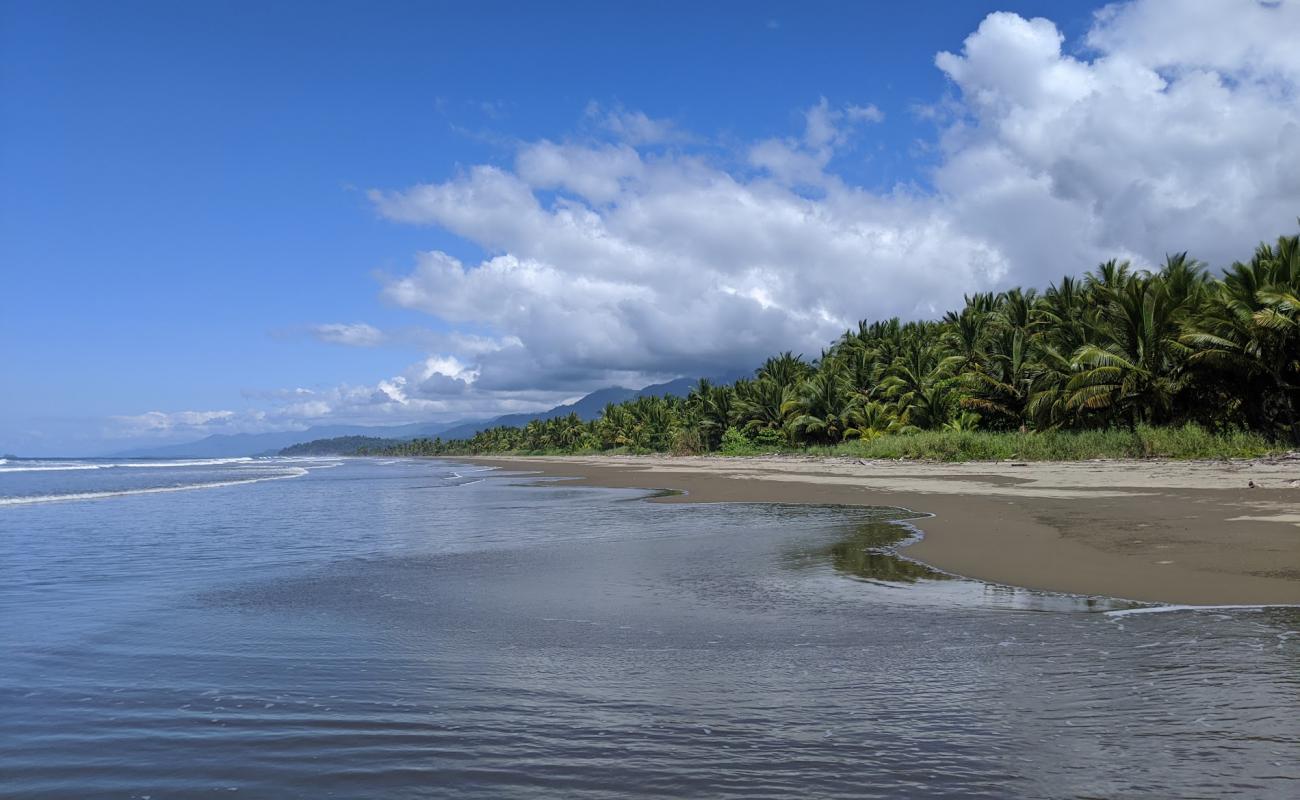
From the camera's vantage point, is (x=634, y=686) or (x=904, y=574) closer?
(x=634, y=686)

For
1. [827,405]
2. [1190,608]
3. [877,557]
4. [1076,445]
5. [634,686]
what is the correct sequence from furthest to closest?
1. [827,405]
2. [1076,445]
3. [877,557]
4. [1190,608]
5. [634,686]

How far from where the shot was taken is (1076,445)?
32844mm

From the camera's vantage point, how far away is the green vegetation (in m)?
29.4

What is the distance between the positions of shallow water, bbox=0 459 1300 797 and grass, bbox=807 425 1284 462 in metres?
23.3

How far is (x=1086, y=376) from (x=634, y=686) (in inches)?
1338

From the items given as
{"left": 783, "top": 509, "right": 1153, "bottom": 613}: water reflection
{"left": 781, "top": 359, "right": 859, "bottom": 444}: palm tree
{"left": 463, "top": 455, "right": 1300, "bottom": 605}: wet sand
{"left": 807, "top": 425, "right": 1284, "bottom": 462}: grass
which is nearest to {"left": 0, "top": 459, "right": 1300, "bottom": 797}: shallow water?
{"left": 783, "top": 509, "right": 1153, "bottom": 613}: water reflection

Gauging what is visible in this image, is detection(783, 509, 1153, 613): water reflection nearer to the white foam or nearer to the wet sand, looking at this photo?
the white foam

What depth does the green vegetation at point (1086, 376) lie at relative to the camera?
2936 cm

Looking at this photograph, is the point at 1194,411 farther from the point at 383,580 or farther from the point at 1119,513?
the point at 383,580

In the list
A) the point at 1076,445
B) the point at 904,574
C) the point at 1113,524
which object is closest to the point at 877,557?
the point at 904,574

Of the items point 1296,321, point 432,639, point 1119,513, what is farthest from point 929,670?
point 1296,321

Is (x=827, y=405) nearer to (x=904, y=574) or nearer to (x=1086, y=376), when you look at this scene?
→ (x=1086, y=376)

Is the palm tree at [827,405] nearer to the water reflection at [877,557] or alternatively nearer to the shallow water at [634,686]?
the water reflection at [877,557]

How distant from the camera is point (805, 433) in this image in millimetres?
63188
